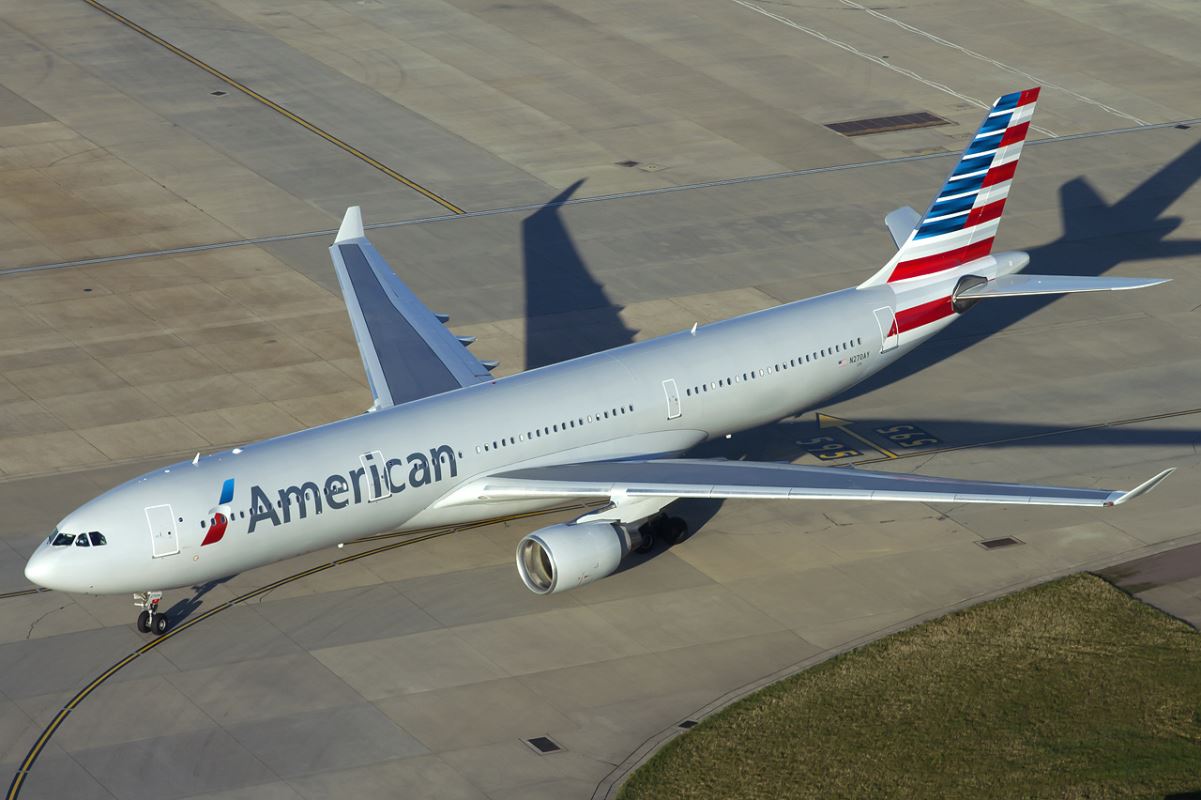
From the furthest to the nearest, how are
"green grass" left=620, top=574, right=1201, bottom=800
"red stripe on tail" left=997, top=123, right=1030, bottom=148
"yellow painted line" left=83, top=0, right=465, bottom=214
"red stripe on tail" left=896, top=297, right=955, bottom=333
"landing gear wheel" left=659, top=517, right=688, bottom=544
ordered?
1. "yellow painted line" left=83, top=0, right=465, bottom=214
2. "red stripe on tail" left=997, top=123, right=1030, bottom=148
3. "red stripe on tail" left=896, top=297, right=955, bottom=333
4. "landing gear wheel" left=659, top=517, right=688, bottom=544
5. "green grass" left=620, top=574, right=1201, bottom=800

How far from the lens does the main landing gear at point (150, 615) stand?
41125 mm

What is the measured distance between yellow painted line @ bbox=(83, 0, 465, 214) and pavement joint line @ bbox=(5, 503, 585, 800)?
24232 millimetres

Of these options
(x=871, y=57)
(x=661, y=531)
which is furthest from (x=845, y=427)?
(x=871, y=57)

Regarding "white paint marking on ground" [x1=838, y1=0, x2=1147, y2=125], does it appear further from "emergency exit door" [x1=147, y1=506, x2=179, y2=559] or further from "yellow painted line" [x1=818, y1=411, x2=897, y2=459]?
"emergency exit door" [x1=147, y1=506, x2=179, y2=559]

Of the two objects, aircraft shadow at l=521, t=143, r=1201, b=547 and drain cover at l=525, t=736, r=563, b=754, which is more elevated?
aircraft shadow at l=521, t=143, r=1201, b=547

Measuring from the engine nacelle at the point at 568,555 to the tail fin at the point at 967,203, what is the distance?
530 inches

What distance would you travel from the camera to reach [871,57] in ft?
281

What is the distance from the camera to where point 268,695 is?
39.0 metres

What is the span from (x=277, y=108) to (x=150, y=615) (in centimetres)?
4101

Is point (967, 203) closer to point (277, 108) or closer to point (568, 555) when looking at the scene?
point (568, 555)

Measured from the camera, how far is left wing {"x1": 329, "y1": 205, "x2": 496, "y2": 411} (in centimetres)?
4778

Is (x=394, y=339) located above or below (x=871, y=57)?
below

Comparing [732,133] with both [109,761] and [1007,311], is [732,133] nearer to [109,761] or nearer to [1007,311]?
[1007,311]

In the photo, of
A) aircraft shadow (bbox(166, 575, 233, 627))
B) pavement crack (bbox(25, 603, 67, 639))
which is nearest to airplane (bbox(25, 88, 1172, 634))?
aircraft shadow (bbox(166, 575, 233, 627))
